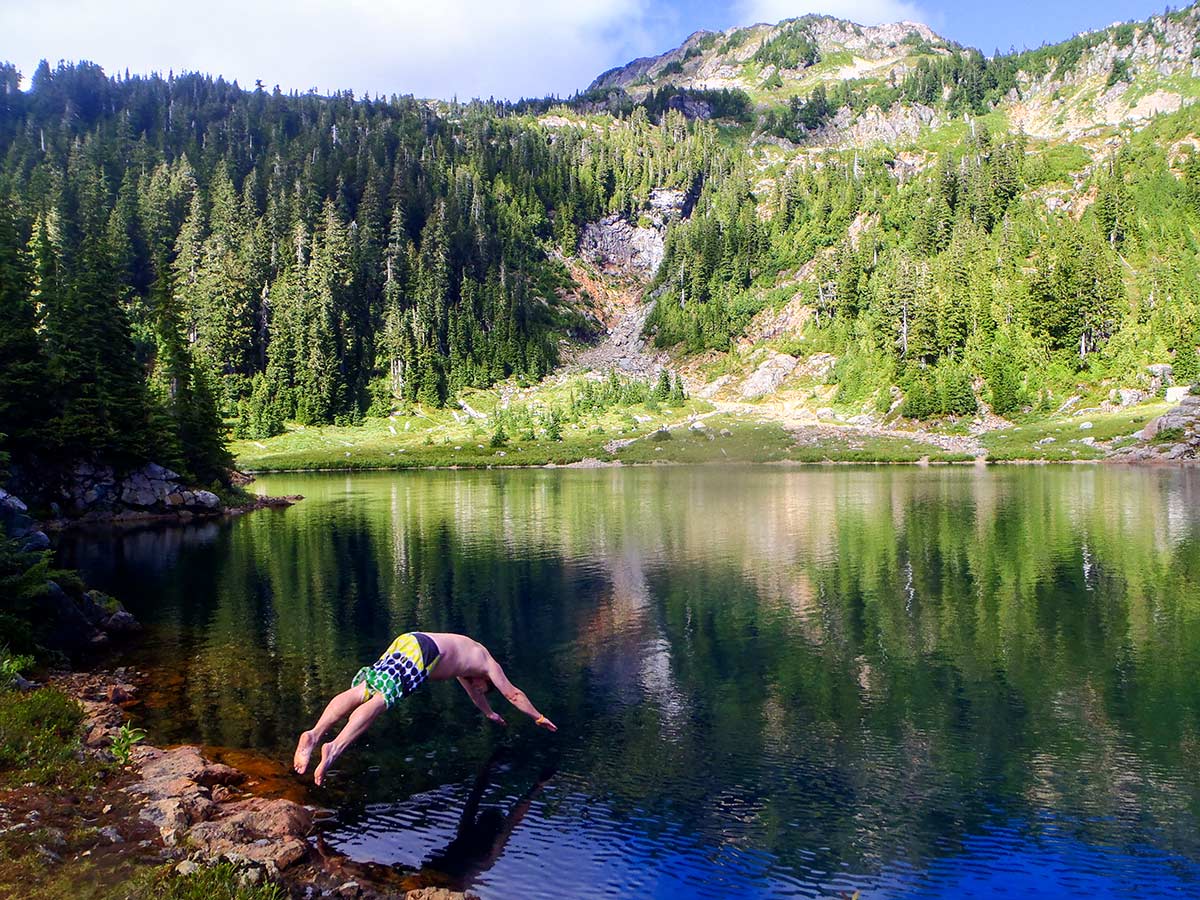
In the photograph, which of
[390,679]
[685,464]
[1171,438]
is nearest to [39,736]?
[390,679]

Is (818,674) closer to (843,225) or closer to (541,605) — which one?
(541,605)

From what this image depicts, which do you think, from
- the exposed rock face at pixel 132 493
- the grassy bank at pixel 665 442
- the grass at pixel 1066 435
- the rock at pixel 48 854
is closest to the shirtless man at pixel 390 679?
the rock at pixel 48 854

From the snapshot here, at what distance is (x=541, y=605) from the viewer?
28000 millimetres

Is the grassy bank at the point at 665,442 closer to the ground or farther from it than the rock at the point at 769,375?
closer to the ground

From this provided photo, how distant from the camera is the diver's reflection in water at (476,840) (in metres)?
10.8

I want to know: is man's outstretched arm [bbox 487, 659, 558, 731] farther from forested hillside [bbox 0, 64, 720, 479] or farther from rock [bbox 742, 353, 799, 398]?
rock [bbox 742, 353, 799, 398]

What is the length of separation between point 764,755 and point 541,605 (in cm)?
1433

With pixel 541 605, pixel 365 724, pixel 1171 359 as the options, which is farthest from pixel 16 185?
pixel 1171 359

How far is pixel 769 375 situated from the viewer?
150 m

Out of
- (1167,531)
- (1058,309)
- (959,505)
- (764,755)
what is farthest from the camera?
(1058,309)

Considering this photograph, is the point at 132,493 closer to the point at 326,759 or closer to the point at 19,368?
the point at 19,368

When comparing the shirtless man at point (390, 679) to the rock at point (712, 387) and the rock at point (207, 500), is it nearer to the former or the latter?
the rock at point (207, 500)

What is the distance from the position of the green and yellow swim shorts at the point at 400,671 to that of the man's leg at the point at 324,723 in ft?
0.81

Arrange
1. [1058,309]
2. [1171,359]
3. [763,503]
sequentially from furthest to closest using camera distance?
[1058,309]
[1171,359]
[763,503]
